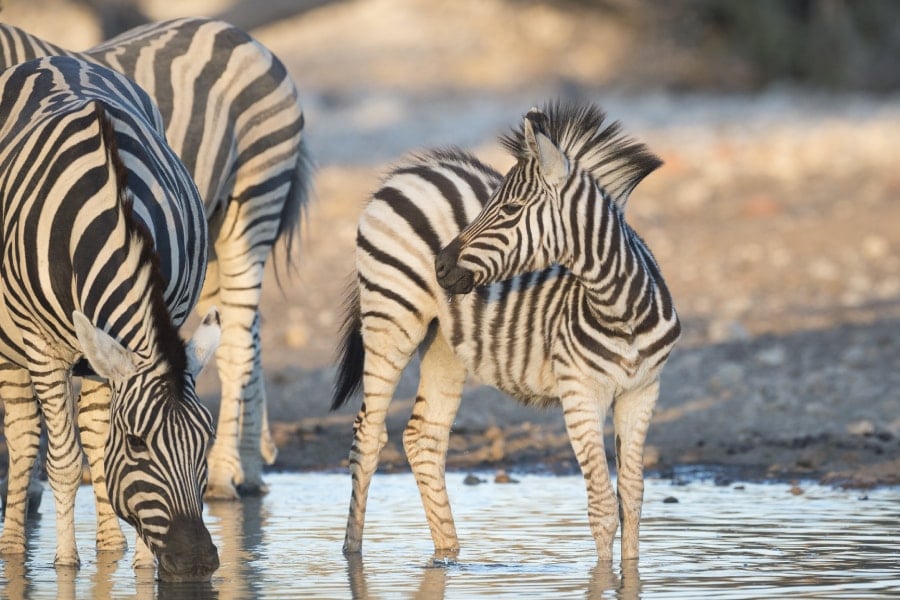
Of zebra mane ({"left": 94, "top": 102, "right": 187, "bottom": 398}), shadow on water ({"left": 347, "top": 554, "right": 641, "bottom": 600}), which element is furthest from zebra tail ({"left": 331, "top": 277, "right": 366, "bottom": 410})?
zebra mane ({"left": 94, "top": 102, "right": 187, "bottom": 398})

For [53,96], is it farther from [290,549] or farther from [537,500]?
[537,500]

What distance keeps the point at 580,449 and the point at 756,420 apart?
3.92 metres

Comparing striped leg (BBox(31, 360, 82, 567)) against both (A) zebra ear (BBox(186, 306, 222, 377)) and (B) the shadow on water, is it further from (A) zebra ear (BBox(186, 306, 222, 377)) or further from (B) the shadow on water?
(B) the shadow on water

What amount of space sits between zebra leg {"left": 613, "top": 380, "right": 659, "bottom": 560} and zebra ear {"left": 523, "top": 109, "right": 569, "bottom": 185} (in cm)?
96

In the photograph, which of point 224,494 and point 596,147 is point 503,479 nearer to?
point 224,494

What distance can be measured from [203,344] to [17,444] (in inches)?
53.1

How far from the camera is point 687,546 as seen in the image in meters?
6.95

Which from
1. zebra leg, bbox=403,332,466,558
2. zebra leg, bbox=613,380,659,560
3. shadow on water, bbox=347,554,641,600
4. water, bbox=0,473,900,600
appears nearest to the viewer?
shadow on water, bbox=347,554,641,600

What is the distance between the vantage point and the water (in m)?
6.05

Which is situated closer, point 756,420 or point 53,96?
point 53,96

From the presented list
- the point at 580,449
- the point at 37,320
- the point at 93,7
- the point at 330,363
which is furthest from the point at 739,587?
the point at 93,7

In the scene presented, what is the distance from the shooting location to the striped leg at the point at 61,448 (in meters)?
6.54

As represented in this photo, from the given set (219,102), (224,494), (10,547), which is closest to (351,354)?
(224,494)

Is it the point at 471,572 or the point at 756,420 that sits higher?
the point at 756,420
